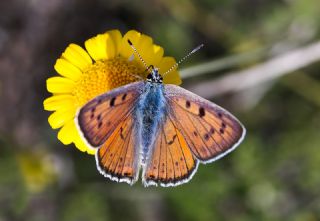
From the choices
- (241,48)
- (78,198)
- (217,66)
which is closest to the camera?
(217,66)

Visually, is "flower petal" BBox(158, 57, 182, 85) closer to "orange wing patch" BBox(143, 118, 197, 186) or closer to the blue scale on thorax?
the blue scale on thorax

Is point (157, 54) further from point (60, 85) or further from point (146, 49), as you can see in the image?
point (60, 85)

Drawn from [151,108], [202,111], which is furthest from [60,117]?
[202,111]

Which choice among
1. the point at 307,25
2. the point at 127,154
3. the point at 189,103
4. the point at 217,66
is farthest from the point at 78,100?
the point at 307,25

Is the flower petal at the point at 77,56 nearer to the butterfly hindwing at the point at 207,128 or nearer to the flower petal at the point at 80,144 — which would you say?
the flower petal at the point at 80,144

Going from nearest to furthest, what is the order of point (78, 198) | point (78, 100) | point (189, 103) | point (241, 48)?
point (189, 103), point (78, 100), point (78, 198), point (241, 48)

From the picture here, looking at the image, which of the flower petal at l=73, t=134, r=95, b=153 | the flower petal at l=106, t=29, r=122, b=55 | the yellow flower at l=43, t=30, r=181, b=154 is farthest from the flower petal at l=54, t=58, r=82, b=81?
the flower petal at l=73, t=134, r=95, b=153

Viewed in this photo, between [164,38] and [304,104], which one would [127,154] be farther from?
[304,104]
